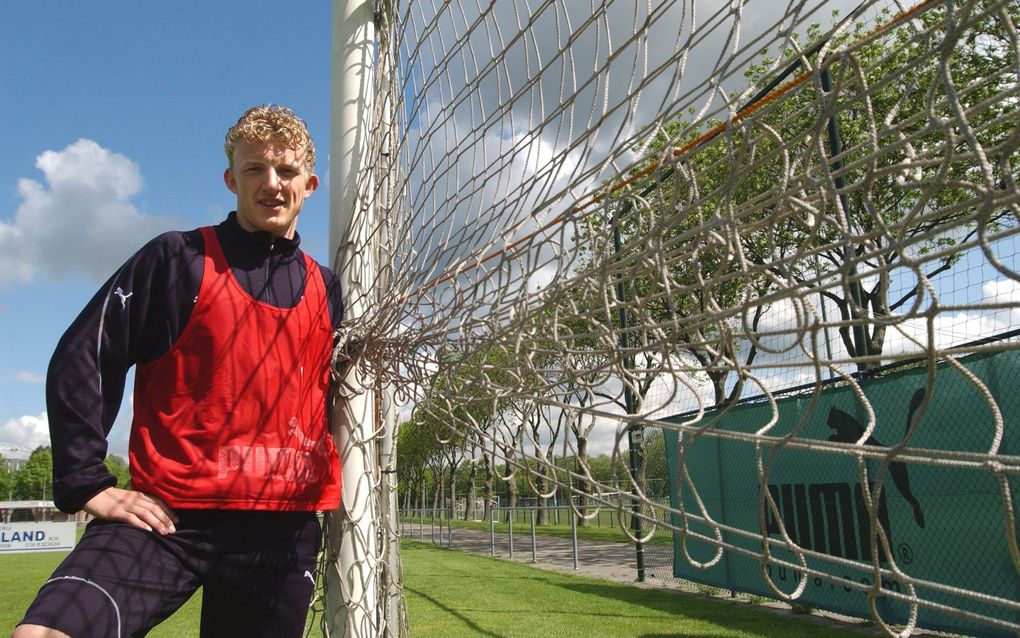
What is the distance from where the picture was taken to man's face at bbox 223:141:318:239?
154 cm

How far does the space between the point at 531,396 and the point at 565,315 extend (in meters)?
0.19

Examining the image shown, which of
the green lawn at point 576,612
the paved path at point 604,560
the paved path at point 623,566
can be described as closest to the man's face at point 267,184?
the green lawn at point 576,612

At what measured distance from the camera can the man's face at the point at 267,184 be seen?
1545mm

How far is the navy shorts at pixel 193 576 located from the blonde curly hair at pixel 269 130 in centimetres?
81

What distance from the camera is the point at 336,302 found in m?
1.79

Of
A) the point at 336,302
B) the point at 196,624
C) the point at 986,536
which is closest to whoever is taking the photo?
the point at 336,302

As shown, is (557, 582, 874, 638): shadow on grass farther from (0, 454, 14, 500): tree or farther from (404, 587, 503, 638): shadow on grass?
(0, 454, 14, 500): tree

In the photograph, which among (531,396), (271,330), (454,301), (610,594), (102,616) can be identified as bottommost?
(610,594)

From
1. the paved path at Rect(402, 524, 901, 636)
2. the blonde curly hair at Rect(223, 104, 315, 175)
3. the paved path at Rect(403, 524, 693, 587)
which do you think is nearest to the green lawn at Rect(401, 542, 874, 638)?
the paved path at Rect(402, 524, 901, 636)

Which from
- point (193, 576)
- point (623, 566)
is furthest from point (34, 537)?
point (193, 576)

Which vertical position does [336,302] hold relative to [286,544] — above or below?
above

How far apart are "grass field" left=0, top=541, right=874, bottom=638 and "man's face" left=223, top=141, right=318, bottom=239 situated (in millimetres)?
4314

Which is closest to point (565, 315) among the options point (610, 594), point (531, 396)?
point (531, 396)

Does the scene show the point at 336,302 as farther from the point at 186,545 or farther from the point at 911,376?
the point at 911,376
